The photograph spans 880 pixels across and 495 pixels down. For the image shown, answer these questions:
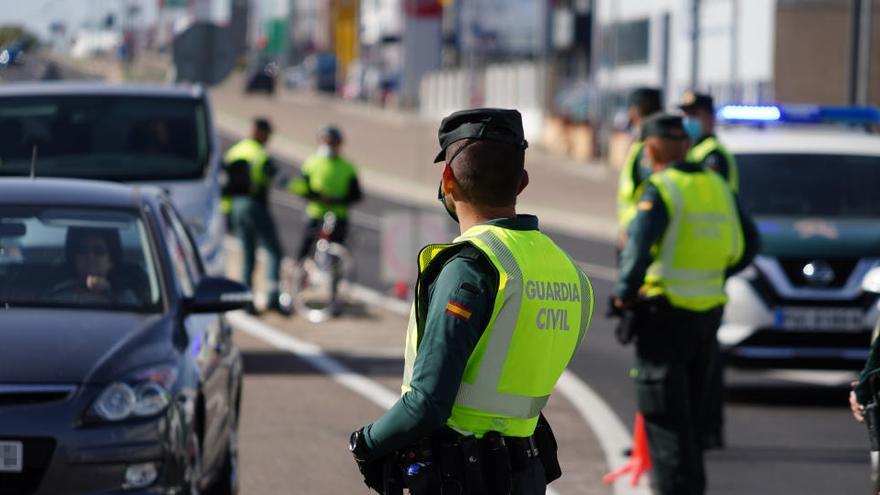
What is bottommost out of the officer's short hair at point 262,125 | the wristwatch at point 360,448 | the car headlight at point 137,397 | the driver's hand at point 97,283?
the car headlight at point 137,397

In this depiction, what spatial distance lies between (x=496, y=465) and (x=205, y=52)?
81.1ft

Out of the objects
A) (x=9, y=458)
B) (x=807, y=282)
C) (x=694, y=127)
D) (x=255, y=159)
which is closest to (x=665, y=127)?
(x=694, y=127)

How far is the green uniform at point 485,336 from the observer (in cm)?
471

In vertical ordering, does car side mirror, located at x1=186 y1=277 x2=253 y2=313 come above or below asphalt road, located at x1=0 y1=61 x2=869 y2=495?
above

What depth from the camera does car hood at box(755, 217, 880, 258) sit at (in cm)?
1347

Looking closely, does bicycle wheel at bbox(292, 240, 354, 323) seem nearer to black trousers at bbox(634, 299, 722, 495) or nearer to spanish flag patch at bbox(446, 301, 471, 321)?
black trousers at bbox(634, 299, 722, 495)

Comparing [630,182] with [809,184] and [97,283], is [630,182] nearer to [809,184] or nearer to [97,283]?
[809,184]

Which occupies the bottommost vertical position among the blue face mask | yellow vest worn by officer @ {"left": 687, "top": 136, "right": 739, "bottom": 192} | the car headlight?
the car headlight

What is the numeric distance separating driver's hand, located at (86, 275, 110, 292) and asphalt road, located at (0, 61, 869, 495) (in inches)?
69.5

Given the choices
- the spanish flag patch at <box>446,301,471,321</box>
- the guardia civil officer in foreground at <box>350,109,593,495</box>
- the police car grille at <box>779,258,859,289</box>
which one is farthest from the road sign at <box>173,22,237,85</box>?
the spanish flag patch at <box>446,301,471,321</box>

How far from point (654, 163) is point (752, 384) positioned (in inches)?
221

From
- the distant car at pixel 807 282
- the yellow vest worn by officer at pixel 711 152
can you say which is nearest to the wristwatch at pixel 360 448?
the yellow vest worn by officer at pixel 711 152

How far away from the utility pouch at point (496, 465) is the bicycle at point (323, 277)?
14.5 meters

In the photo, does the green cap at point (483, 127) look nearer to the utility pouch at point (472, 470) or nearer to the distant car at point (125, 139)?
the utility pouch at point (472, 470)
